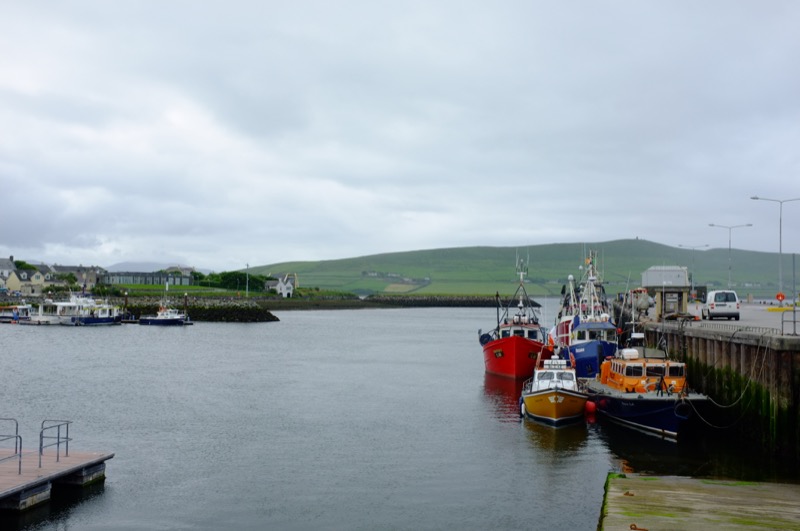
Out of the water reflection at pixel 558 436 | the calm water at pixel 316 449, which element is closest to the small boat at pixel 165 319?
the calm water at pixel 316 449

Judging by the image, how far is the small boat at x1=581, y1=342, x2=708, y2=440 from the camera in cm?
3125

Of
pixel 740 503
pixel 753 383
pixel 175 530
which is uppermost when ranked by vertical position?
pixel 753 383

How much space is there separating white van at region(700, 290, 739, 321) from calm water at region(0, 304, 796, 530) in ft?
50.4

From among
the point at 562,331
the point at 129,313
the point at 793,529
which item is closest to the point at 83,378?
the point at 562,331

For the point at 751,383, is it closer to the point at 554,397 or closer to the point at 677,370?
the point at 677,370

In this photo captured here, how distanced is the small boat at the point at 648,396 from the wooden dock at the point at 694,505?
10206mm

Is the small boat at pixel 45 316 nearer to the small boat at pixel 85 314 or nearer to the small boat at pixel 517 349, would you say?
the small boat at pixel 85 314

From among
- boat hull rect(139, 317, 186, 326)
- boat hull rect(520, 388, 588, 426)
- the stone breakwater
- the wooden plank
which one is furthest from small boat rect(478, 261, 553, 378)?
the stone breakwater

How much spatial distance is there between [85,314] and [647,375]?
317 feet

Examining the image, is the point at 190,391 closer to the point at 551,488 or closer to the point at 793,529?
the point at 551,488

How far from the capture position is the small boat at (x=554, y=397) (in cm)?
3441

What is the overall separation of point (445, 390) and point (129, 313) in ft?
289

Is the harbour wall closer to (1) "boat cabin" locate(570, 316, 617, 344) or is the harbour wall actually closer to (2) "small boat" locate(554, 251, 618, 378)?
(2) "small boat" locate(554, 251, 618, 378)

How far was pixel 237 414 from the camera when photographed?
3859 centimetres
